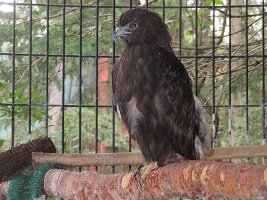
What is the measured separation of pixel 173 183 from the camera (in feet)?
9.14

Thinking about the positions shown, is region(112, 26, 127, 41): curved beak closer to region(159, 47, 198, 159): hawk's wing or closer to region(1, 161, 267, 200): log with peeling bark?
region(159, 47, 198, 159): hawk's wing

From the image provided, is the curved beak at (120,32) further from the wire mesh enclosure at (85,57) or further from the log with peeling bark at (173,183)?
the wire mesh enclosure at (85,57)

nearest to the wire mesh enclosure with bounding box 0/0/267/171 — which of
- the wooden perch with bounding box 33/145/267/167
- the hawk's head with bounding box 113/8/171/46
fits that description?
the wooden perch with bounding box 33/145/267/167

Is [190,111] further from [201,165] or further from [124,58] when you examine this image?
[201,165]

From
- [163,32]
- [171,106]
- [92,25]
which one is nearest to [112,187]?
[171,106]

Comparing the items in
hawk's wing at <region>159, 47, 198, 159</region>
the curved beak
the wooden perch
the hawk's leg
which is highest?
the curved beak

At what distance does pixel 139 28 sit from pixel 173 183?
1.33 m

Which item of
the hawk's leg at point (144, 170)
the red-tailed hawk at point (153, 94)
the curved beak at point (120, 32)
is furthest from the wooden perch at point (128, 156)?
the curved beak at point (120, 32)

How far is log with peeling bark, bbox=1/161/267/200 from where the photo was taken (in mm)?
2160

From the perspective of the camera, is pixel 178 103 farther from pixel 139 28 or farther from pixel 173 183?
pixel 173 183

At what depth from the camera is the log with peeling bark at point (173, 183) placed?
2.16m

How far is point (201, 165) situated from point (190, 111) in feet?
3.78

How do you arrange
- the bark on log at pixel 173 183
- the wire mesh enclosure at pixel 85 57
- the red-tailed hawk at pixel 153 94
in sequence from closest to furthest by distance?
the bark on log at pixel 173 183
the red-tailed hawk at pixel 153 94
the wire mesh enclosure at pixel 85 57

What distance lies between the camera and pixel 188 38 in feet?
31.3
